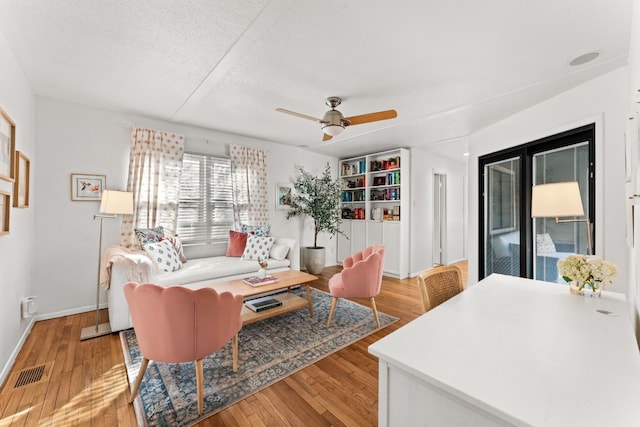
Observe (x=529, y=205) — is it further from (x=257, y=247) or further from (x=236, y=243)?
(x=236, y=243)

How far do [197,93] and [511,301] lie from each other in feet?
10.8

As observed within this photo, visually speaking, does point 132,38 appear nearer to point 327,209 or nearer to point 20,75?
point 20,75

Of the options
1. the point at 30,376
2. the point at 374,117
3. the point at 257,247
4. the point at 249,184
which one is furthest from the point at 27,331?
the point at 374,117

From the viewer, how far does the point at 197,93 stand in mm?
2941

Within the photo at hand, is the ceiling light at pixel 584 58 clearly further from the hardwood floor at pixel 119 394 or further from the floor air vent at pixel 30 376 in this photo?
the floor air vent at pixel 30 376

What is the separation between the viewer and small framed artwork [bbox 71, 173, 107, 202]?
3.31 meters

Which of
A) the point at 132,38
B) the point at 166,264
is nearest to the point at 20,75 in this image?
the point at 132,38

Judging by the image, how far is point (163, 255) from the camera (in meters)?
3.33

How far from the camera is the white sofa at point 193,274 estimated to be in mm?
2752

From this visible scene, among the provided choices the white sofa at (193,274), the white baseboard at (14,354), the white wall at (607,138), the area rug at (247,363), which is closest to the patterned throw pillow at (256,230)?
the white sofa at (193,274)

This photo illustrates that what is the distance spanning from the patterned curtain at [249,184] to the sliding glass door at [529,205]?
3483mm

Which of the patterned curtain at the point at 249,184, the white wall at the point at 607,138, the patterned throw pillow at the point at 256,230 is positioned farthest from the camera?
the patterned curtain at the point at 249,184

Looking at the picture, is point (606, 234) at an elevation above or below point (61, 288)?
above

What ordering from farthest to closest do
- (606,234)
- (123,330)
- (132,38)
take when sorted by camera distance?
(123,330)
(606,234)
(132,38)
